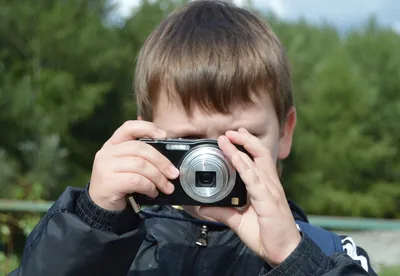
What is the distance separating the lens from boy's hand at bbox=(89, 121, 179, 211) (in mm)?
1156

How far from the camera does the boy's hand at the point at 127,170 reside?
116 centimetres

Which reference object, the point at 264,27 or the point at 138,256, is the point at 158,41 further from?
the point at 138,256

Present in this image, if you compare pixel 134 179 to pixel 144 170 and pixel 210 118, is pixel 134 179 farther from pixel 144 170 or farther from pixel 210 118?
pixel 210 118

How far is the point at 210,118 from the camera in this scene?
1308 mm

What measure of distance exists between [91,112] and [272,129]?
35.9 ft

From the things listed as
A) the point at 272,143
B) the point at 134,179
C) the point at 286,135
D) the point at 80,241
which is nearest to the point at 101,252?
the point at 80,241

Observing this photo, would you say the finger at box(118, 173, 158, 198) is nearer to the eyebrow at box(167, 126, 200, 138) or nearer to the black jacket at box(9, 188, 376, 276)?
the black jacket at box(9, 188, 376, 276)

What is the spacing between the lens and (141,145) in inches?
46.4

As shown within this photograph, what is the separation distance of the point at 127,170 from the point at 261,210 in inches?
10.4

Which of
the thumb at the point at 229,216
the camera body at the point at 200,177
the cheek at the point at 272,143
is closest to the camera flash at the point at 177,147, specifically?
the camera body at the point at 200,177

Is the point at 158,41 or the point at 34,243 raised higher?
the point at 158,41

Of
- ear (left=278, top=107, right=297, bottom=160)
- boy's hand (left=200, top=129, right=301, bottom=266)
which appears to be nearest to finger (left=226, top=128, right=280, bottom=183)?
boy's hand (left=200, top=129, right=301, bottom=266)

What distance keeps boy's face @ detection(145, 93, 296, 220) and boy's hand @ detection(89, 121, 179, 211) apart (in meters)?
0.15

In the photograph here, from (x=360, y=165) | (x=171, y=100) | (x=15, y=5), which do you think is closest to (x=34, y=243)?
(x=171, y=100)
